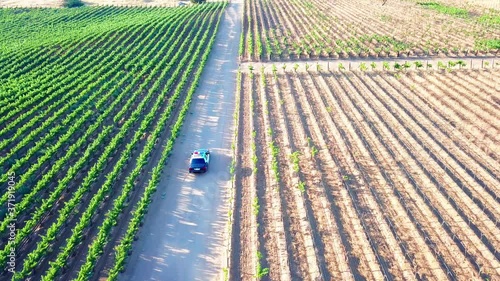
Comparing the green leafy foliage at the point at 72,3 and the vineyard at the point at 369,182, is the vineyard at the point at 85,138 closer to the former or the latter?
the vineyard at the point at 369,182

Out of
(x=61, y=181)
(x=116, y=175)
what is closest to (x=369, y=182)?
(x=116, y=175)

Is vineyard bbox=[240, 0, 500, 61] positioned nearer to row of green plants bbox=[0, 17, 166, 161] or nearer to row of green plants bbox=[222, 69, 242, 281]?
row of green plants bbox=[222, 69, 242, 281]

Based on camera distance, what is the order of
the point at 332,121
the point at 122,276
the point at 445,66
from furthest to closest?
the point at 445,66 → the point at 332,121 → the point at 122,276

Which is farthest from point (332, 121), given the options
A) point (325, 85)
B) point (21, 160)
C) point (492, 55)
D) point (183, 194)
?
point (492, 55)

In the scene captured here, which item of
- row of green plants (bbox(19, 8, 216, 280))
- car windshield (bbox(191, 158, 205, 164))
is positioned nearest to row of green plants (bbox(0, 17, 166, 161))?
row of green plants (bbox(19, 8, 216, 280))

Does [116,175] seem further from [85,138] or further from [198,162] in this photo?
[85,138]

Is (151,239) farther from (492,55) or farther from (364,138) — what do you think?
(492,55)
